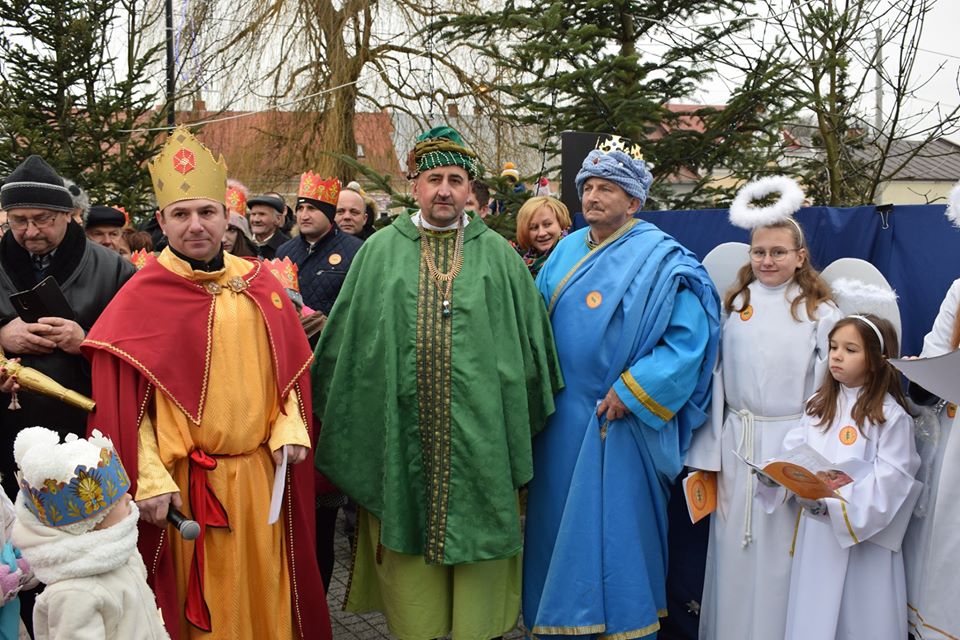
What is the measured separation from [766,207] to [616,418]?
1.15 metres

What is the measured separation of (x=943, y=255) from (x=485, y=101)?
10.6m

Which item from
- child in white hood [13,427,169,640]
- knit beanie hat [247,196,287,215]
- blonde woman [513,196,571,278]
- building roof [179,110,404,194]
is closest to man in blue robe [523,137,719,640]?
blonde woman [513,196,571,278]

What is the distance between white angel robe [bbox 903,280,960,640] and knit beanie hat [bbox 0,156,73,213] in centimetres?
350

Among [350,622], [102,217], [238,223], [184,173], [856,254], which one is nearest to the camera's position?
[184,173]

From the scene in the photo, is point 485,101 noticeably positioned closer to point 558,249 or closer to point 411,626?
point 558,249

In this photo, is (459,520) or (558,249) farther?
(558,249)

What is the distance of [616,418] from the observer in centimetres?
376

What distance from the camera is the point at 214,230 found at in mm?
3334

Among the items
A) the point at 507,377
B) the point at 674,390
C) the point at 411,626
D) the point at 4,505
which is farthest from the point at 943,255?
the point at 4,505

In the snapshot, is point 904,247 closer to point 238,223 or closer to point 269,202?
point 238,223

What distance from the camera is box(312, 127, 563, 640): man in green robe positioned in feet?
11.9

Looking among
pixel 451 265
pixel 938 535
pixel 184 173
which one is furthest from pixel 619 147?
pixel 938 535

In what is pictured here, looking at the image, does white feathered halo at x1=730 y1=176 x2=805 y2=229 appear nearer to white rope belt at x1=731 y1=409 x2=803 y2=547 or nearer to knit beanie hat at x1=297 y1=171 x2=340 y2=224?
white rope belt at x1=731 y1=409 x2=803 y2=547

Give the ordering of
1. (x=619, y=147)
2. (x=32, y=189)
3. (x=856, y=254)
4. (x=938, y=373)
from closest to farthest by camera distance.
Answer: (x=938, y=373) → (x=32, y=189) → (x=619, y=147) → (x=856, y=254)
